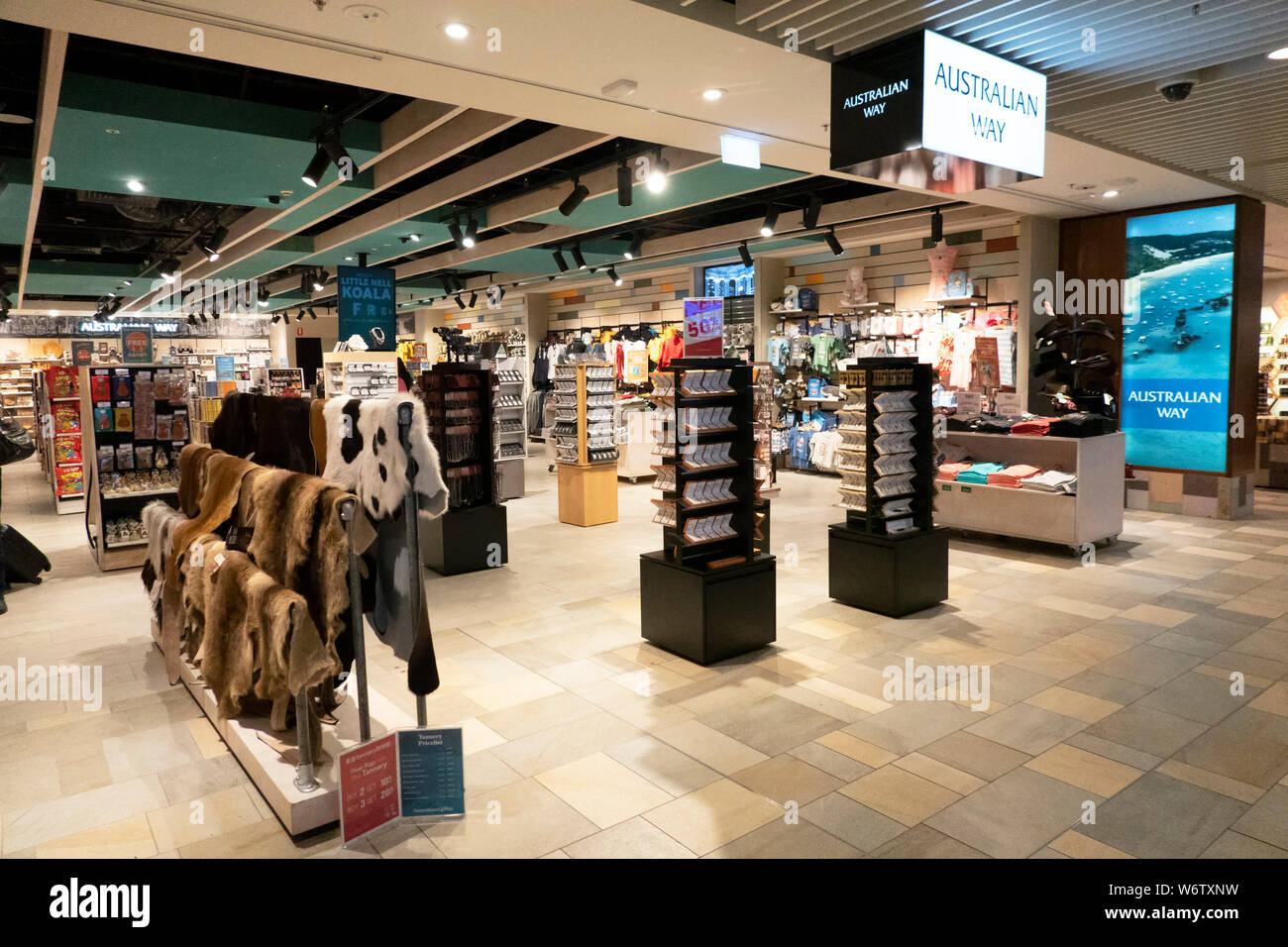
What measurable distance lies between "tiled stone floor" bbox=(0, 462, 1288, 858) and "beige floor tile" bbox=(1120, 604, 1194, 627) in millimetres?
30

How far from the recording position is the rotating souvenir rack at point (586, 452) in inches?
351

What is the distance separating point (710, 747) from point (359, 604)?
1.65 meters

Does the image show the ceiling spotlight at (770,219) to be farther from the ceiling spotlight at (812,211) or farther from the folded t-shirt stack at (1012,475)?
the folded t-shirt stack at (1012,475)

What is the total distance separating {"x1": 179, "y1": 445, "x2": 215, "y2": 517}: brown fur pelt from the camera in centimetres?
396

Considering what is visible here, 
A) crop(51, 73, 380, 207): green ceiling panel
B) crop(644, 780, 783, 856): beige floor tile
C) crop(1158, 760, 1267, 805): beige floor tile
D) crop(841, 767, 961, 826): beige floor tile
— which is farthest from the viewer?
crop(51, 73, 380, 207): green ceiling panel

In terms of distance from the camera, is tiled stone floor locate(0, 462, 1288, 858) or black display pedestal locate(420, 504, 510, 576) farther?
black display pedestal locate(420, 504, 510, 576)

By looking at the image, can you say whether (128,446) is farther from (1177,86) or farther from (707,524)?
(1177,86)

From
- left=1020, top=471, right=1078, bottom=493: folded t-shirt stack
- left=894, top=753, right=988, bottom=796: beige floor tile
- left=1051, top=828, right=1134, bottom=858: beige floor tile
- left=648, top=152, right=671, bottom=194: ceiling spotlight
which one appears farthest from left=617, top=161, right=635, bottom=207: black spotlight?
left=1051, top=828, right=1134, bottom=858: beige floor tile

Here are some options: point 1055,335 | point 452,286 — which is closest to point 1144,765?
point 1055,335

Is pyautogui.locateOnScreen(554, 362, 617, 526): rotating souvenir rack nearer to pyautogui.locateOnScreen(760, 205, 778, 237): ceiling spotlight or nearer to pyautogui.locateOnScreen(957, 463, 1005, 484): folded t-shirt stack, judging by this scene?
pyautogui.locateOnScreen(760, 205, 778, 237): ceiling spotlight

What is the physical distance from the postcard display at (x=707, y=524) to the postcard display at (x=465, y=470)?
2.46 metres

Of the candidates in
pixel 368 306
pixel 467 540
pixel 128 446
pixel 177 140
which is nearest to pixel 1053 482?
pixel 467 540

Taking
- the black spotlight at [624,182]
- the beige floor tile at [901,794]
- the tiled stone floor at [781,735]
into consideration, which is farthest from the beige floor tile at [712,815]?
the black spotlight at [624,182]

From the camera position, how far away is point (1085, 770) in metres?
3.30
